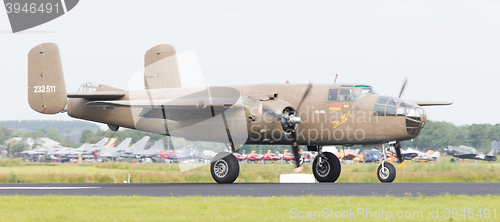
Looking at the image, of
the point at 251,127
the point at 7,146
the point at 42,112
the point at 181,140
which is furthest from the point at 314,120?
the point at 7,146

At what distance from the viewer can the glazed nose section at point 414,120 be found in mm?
21406

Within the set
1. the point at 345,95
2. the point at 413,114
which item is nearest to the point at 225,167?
the point at 345,95

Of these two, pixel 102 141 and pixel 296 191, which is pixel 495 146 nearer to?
pixel 296 191

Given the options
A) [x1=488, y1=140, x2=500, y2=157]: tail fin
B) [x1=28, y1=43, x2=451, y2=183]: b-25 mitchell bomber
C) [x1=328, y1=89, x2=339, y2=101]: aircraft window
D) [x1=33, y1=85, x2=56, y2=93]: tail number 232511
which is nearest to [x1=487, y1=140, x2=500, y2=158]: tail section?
[x1=488, y1=140, x2=500, y2=157]: tail fin

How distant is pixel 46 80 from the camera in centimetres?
2609

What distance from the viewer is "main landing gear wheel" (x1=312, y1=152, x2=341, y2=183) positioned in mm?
24953

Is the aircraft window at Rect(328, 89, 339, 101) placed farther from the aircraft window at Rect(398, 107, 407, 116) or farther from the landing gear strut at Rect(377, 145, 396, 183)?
the landing gear strut at Rect(377, 145, 396, 183)

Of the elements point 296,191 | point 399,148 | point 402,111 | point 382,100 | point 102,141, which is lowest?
point 102,141

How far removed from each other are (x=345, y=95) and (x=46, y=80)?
562 inches

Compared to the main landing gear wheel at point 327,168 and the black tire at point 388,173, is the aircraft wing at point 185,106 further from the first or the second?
the black tire at point 388,173

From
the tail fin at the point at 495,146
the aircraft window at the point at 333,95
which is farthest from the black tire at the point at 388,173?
the tail fin at the point at 495,146

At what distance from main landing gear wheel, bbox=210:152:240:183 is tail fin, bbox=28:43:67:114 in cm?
823

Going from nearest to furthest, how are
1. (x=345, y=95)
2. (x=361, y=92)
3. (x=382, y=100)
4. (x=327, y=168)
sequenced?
1. (x=382, y=100)
2. (x=361, y=92)
3. (x=345, y=95)
4. (x=327, y=168)

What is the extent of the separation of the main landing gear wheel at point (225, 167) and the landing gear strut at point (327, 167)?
430 centimetres
